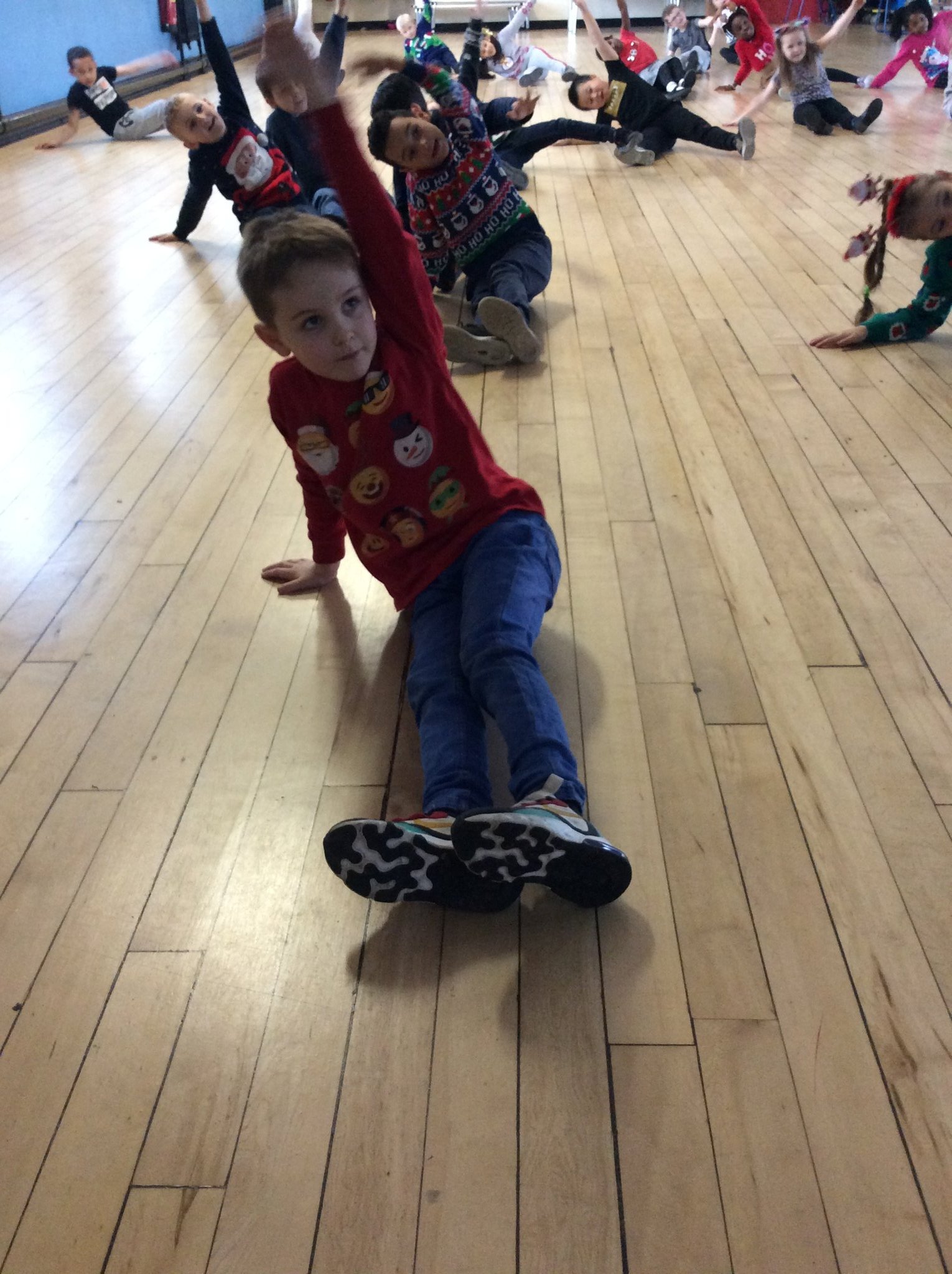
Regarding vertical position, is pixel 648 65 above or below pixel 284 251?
below

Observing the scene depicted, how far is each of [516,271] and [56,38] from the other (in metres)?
6.02

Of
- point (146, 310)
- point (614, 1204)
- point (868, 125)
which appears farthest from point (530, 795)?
point (868, 125)

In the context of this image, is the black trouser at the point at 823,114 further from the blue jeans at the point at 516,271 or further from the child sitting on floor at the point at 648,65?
the blue jeans at the point at 516,271

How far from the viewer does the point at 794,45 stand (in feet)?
18.8

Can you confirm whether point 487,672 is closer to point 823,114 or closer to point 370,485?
point 370,485

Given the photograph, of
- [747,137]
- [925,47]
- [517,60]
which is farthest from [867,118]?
[517,60]

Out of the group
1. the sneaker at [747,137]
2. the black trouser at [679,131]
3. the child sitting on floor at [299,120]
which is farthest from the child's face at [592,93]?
the child sitting on floor at [299,120]

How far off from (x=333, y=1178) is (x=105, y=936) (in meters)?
0.44

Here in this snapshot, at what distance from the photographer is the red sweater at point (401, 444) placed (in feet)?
4.61

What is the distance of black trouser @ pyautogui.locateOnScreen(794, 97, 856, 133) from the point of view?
555 cm

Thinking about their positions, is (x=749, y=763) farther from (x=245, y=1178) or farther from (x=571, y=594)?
(x=245, y=1178)

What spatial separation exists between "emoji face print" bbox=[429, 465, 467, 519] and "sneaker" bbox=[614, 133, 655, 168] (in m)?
4.20

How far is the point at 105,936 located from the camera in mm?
1215

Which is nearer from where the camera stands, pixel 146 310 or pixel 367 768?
pixel 367 768
